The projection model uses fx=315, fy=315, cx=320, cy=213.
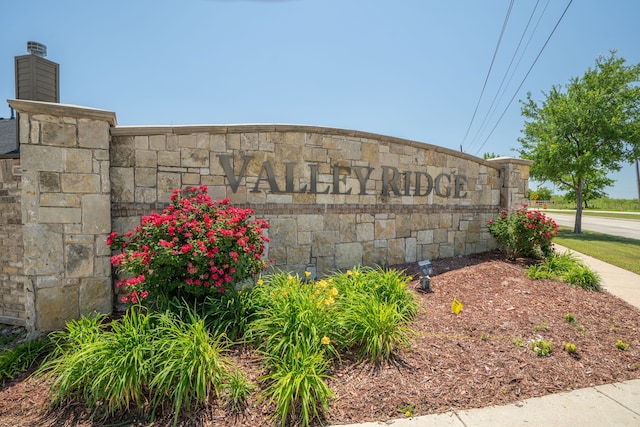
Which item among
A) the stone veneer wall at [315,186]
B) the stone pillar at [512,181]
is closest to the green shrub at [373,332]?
the stone veneer wall at [315,186]

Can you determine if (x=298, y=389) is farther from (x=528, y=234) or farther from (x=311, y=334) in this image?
(x=528, y=234)

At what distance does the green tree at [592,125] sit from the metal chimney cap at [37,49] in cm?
1788

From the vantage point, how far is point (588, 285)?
5680 millimetres

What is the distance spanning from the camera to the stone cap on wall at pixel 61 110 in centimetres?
387

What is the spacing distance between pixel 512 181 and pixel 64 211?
9.41 m

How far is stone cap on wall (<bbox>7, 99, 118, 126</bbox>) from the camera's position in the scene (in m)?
3.87

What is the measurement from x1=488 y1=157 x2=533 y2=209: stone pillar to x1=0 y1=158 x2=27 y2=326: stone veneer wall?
10.1m

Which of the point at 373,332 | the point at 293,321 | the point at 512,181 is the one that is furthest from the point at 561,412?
the point at 512,181

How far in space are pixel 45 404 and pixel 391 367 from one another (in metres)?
3.23

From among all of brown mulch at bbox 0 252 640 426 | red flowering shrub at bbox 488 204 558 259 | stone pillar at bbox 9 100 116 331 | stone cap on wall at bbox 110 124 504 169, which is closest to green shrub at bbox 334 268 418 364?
brown mulch at bbox 0 252 640 426

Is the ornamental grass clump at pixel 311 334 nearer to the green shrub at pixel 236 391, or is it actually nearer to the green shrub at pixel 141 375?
the green shrub at pixel 236 391

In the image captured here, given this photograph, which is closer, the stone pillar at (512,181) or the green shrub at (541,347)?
the green shrub at (541,347)

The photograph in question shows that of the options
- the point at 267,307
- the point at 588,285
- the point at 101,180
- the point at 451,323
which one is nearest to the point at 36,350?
the point at 101,180

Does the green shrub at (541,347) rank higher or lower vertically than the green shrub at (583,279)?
lower
